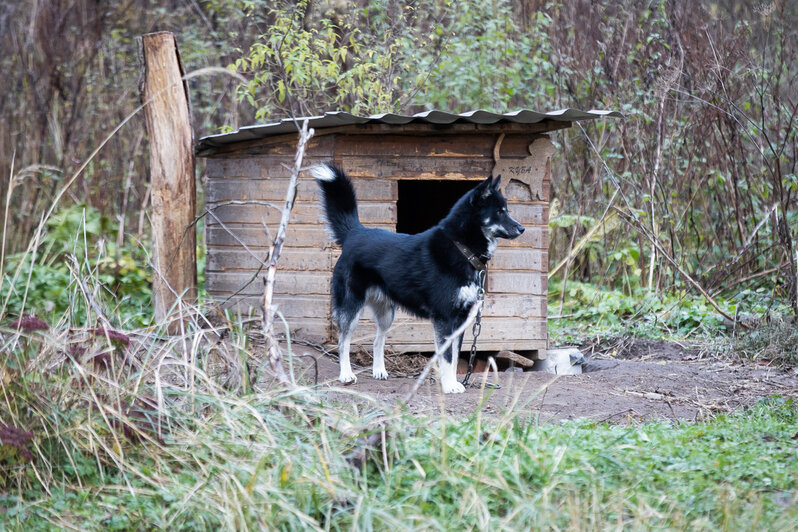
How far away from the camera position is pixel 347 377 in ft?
18.4

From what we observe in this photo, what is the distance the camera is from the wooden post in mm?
6648

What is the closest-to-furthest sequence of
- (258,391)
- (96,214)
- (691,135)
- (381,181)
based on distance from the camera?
(258,391) → (381,181) → (691,135) → (96,214)

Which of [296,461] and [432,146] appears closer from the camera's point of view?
[296,461]

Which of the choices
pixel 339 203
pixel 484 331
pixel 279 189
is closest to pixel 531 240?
pixel 484 331

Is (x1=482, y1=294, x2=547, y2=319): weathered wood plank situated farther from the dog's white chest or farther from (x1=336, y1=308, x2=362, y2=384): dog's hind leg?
(x1=336, y1=308, x2=362, y2=384): dog's hind leg

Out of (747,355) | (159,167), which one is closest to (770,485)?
(747,355)

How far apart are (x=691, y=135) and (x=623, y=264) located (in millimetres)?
1560

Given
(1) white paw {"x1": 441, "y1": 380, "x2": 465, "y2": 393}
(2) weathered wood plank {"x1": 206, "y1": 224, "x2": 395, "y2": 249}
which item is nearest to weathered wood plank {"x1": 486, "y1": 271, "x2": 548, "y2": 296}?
(2) weathered wood plank {"x1": 206, "y1": 224, "x2": 395, "y2": 249}

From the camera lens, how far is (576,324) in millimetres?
8258

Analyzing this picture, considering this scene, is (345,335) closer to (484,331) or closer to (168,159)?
(484,331)

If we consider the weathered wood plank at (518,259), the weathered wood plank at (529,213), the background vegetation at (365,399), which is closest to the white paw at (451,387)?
the background vegetation at (365,399)

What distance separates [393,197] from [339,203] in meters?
0.76

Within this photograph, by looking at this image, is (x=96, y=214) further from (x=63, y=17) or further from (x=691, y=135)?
(x=691, y=135)

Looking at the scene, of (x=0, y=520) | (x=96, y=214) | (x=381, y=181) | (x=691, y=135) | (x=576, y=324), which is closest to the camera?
(x=0, y=520)
